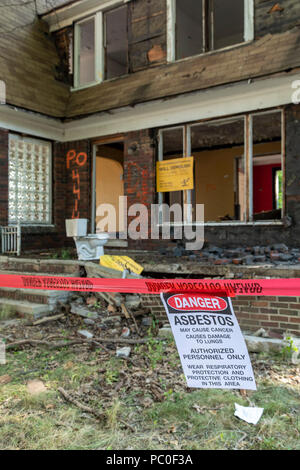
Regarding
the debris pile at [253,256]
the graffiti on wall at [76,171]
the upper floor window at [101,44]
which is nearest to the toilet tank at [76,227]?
the debris pile at [253,256]

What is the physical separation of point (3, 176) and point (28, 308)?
4.49m

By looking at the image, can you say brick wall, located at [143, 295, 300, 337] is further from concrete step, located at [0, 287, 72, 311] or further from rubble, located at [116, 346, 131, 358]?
concrete step, located at [0, 287, 72, 311]

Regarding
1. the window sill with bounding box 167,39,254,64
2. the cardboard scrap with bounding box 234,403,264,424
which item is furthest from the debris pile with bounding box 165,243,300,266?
the window sill with bounding box 167,39,254,64

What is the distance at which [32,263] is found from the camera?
7176mm

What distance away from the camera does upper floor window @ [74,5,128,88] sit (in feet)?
34.0

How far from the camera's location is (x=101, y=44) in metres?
10.4

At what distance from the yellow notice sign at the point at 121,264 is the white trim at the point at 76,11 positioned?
7.26 metres

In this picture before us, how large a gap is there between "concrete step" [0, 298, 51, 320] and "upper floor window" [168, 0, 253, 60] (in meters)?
6.55

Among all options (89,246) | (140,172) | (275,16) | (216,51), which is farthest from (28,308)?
(275,16)

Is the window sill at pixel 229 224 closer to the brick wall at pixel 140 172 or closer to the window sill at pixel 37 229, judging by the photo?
the brick wall at pixel 140 172

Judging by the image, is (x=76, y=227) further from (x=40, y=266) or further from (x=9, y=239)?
(x=9, y=239)

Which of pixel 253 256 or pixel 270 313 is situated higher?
pixel 253 256

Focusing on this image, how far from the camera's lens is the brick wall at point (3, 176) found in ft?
30.0

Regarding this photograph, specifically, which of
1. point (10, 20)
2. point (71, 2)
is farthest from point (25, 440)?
point (71, 2)
